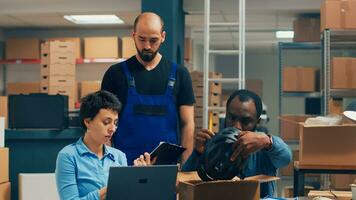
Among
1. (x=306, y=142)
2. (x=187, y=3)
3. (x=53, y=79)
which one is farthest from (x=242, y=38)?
(x=306, y=142)

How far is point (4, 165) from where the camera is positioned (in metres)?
4.26

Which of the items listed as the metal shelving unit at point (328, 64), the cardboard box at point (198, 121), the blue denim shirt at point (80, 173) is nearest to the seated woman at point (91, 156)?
the blue denim shirt at point (80, 173)

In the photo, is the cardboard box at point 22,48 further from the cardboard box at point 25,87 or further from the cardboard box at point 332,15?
the cardboard box at point 332,15

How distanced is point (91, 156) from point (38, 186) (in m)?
2.04

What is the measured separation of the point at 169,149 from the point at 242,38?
11.6 ft

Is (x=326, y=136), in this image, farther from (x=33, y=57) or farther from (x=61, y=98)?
(x=33, y=57)

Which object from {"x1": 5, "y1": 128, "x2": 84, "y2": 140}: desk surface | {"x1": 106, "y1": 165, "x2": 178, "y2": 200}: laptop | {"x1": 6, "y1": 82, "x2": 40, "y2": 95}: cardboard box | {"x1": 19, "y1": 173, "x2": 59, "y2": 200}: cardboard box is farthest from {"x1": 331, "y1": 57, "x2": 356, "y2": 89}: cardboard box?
{"x1": 6, "y1": 82, "x2": 40, "y2": 95}: cardboard box

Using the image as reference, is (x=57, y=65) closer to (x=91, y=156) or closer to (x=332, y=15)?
(x=332, y=15)

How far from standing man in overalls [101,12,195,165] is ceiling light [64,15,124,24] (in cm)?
522

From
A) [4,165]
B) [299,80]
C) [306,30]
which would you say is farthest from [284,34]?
[4,165]

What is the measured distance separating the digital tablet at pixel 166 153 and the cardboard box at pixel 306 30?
15.7 feet

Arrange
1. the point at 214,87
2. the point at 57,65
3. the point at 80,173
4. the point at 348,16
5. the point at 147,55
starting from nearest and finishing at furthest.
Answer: the point at 80,173, the point at 147,55, the point at 348,16, the point at 57,65, the point at 214,87

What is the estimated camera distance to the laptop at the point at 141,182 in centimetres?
181

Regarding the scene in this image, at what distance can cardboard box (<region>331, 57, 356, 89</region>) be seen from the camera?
208 inches
